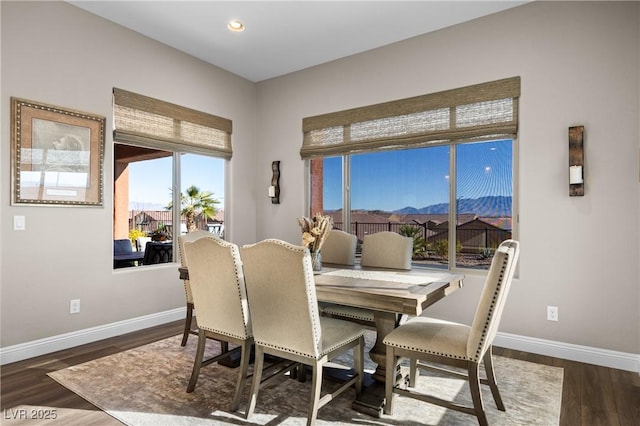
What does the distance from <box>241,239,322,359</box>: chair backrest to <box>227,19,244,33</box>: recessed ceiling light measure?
2.72 meters

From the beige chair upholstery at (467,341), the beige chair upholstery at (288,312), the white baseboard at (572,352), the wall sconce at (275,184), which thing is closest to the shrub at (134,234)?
the wall sconce at (275,184)

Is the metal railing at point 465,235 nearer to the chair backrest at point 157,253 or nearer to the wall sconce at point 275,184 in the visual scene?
the wall sconce at point 275,184

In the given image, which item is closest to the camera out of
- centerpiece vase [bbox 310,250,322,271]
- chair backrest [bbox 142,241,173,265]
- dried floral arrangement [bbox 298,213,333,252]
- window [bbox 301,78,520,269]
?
dried floral arrangement [bbox 298,213,333,252]

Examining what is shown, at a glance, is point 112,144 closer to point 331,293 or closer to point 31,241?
point 31,241

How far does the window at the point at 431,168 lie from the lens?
12.0 ft

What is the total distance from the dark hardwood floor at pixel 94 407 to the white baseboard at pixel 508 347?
0.23ft

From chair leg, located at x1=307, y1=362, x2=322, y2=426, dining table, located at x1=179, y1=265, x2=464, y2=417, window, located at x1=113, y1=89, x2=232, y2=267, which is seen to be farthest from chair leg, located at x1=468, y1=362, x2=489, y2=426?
window, located at x1=113, y1=89, x2=232, y2=267

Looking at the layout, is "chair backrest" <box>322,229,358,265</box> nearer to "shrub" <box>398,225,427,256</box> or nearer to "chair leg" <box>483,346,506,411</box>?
"shrub" <box>398,225,427,256</box>

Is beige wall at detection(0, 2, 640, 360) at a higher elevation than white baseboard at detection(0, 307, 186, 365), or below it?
higher


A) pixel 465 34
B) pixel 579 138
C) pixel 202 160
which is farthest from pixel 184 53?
pixel 579 138

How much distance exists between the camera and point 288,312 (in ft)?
6.86

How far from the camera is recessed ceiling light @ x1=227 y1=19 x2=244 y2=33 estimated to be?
3791 mm

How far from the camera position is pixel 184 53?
4508mm

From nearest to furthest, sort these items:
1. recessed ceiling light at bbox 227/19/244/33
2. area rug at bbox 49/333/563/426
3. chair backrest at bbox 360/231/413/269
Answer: area rug at bbox 49/333/563/426
chair backrest at bbox 360/231/413/269
recessed ceiling light at bbox 227/19/244/33
